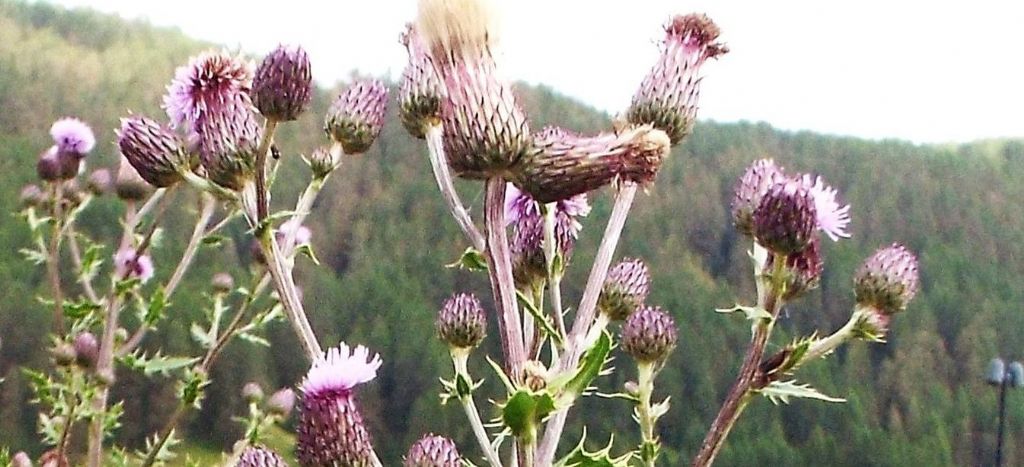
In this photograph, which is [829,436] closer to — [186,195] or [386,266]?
[386,266]

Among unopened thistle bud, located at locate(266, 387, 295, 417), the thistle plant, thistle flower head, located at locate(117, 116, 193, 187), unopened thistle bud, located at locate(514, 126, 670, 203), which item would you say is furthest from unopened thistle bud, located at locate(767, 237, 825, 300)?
unopened thistle bud, located at locate(266, 387, 295, 417)

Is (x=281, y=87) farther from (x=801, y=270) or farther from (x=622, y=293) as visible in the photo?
(x=801, y=270)

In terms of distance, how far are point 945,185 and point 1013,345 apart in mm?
3735

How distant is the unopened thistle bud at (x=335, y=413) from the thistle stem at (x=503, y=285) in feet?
0.63

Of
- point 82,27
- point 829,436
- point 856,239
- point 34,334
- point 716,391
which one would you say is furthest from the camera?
point 82,27

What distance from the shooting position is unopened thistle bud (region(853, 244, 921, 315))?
1.51m

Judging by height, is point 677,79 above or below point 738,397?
above

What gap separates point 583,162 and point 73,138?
7.68ft

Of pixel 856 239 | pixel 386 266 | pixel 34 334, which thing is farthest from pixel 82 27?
pixel 856 239

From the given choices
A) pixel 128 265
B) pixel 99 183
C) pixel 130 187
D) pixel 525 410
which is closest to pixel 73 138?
pixel 99 183

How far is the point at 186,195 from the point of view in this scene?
8.52 metres

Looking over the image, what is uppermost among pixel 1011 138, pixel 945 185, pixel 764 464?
pixel 1011 138

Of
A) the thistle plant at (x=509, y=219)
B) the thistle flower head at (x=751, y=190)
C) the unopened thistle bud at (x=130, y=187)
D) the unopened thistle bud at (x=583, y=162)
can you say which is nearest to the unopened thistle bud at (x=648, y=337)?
the thistle plant at (x=509, y=219)

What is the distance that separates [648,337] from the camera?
165 centimetres
